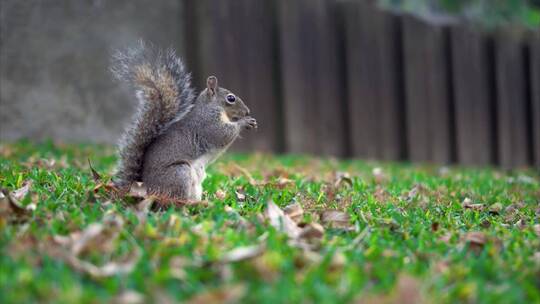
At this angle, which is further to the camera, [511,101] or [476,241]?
[511,101]

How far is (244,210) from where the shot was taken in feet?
10.3

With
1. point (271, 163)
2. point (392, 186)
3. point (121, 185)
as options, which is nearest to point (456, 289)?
point (121, 185)

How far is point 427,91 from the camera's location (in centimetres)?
842

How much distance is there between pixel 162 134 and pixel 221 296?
67.1 inches

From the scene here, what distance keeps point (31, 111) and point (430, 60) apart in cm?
503

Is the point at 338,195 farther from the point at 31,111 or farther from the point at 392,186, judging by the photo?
the point at 31,111

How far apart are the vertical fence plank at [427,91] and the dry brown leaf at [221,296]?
680cm

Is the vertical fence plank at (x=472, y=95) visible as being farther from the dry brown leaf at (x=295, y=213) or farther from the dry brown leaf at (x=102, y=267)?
the dry brown leaf at (x=102, y=267)

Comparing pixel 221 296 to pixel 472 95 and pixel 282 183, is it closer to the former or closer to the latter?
pixel 282 183

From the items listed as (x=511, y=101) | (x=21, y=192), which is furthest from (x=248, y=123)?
(x=511, y=101)

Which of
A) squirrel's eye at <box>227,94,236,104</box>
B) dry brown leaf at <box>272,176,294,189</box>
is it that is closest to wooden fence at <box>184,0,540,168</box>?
dry brown leaf at <box>272,176,294,189</box>

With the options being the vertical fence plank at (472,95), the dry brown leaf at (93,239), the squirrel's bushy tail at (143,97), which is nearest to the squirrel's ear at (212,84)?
the squirrel's bushy tail at (143,97)

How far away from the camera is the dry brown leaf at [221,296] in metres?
1.72

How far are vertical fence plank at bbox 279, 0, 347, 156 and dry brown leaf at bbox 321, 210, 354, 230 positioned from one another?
4.21 meters
